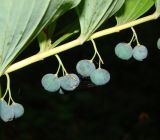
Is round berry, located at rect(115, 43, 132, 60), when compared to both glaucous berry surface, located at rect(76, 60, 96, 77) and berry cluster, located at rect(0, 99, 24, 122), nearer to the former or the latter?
glaucous berry surface, located at rect(76, 60, 96, 77)

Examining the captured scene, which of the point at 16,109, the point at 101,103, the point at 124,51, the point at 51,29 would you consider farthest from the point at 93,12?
the point at 101,103

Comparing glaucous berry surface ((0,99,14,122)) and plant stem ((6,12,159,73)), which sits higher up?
plant stem ((6,12,159,73))

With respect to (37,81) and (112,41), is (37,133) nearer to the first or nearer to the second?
(37,81)

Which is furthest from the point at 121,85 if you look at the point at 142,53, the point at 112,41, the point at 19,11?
the point at 19,11

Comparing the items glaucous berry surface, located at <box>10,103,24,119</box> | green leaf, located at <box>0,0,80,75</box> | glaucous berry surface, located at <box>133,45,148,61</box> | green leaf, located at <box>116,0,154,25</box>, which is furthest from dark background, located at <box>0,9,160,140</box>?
green leaf, located at <box>0,0,80,75</box>

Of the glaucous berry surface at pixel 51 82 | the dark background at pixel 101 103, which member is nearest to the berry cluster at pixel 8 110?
the glaucous berry surface at pixel 51 82

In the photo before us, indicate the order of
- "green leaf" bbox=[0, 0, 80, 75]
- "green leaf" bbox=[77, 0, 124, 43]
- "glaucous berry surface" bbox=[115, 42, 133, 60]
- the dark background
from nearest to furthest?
"green leaf" bbox=[0, 0, 80, 75] < "green leaf" bbox=[77, 0, 124, 43] < "glaucous berry surface" bbox=[115, 42, 133, 60] < the dark background
